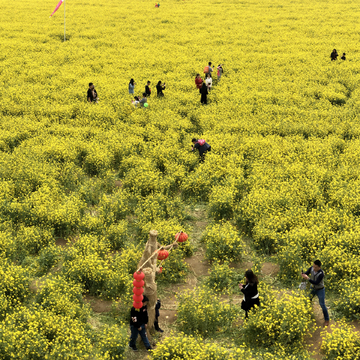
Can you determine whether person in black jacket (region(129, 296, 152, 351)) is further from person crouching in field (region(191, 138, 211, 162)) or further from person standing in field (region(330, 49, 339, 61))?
person standing in field (region(330, 49, 339, 61))

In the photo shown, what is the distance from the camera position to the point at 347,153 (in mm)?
15453

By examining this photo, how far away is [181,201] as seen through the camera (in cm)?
1289

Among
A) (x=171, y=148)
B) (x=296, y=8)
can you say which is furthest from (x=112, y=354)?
(x=296, y=8)

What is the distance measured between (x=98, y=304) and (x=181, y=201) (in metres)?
4.95

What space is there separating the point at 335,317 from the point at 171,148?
9464 millimetres

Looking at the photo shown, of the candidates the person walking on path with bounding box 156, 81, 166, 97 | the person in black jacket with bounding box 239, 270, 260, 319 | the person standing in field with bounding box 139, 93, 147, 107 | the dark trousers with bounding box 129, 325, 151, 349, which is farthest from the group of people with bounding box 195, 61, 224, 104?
the dark trousers with bounding box 129, 325, 151, 349

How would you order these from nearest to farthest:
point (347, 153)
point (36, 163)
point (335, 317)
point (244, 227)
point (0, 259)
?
point (335, 317)
point (0, 259)
point (244, 227)
point (36, 163)
point (347, 153)

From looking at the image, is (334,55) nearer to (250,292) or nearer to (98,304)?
(250,292)

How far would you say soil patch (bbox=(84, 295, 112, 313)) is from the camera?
8.77 metres

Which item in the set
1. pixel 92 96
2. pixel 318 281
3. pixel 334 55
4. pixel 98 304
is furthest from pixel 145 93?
pixel 334 55

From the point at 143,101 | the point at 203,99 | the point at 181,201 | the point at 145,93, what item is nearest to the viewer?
the point at 181,201

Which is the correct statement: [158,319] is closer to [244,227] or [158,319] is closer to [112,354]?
[112,354]

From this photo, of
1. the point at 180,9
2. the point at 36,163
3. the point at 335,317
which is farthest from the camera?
the point at 180,9

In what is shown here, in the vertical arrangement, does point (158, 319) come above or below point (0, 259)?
below
